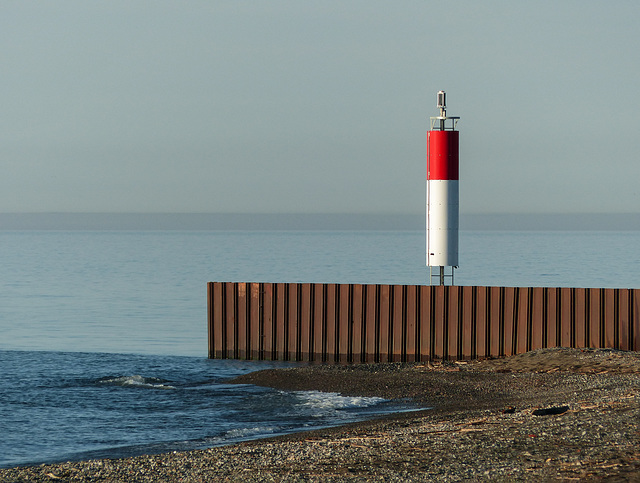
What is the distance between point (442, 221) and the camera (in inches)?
857

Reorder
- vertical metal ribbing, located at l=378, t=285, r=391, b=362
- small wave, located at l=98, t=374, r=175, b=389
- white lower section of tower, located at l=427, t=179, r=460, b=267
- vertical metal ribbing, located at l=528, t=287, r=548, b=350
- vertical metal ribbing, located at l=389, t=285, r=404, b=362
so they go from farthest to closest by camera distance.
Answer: white lower section of tower, located at l=427, t=179, r=460, b=267, vertical metal ribbing, located at l=378, t=285, r=391, b=362, vertical metal ribbing, located at l=389, t=285, r=404, b=362, vertical metal ribbing, located at l=528, t=287, r=548, b=350, small wave, located at l=98, t=374, r=175, b=389

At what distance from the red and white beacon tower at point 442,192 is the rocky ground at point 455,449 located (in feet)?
21.1

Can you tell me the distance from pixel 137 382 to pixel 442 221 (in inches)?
330

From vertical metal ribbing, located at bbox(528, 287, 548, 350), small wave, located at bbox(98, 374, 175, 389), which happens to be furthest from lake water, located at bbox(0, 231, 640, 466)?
vertical metal ribbing, located at bbox(528, 287, 548, 350)

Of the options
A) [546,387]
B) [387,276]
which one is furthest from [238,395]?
[387,276]

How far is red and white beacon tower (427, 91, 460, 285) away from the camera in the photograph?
2138 centimetres

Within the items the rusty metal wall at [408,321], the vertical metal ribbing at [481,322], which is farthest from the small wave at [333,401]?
the vertical metal ribbing at [481,322]

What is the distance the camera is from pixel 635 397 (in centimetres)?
1253

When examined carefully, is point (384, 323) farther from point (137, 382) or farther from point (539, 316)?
point (137, 382)

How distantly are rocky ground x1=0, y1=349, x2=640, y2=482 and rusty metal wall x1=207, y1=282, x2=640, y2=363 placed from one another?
3569 mm

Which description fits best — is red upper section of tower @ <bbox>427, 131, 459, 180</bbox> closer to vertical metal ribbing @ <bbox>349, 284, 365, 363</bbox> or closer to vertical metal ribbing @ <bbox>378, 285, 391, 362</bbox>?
vertical metal ribbing @ <bbox>378, 285, 391, 362</bbox>

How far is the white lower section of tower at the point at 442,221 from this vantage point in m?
21.6

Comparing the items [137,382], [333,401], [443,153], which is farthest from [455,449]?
[443,153]

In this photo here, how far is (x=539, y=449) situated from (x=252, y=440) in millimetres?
4967
